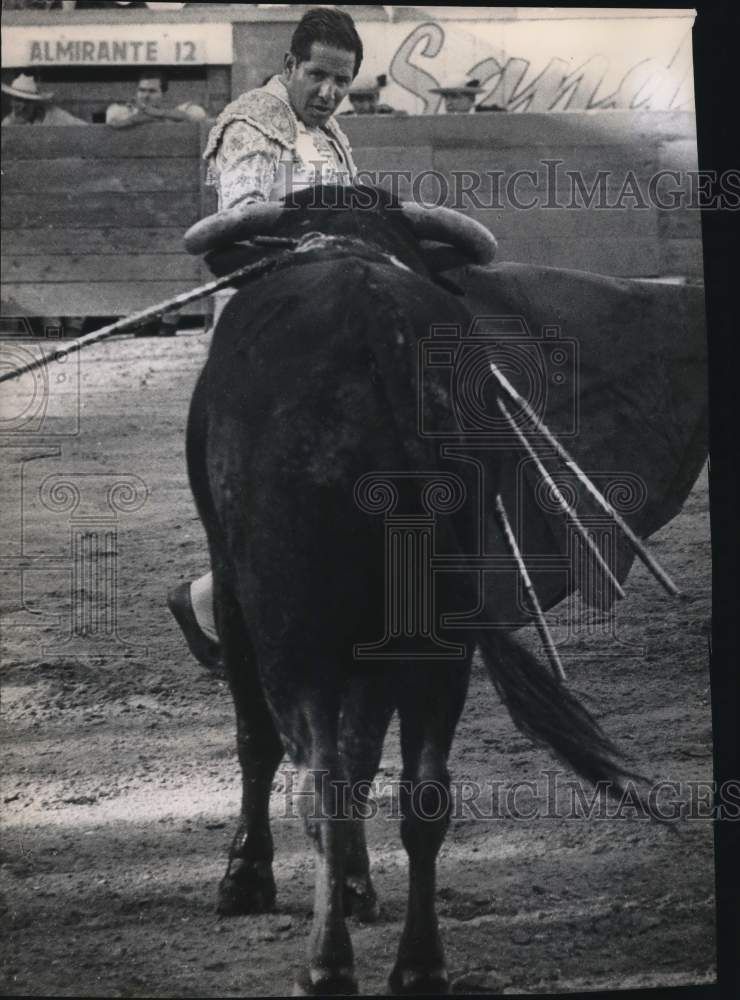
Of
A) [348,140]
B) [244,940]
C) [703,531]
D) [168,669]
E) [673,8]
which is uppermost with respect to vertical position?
[673,8]

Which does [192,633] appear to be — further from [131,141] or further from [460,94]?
[460,94]

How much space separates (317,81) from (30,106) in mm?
807

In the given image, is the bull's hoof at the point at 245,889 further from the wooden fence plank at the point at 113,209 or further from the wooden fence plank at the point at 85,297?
the wooden fence plank at the point at 113,209

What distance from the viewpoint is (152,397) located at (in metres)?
3.60

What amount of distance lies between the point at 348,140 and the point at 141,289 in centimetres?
69

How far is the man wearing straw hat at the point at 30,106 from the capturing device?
3.67 meters

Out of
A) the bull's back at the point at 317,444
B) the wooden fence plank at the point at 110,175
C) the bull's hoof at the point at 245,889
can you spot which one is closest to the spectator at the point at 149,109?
the wooden fence plank at the point at 110,175

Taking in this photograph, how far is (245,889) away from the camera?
Answer: 336cm

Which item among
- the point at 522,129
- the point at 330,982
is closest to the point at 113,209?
the point at 522,129

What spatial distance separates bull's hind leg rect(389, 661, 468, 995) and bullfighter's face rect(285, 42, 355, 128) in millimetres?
1462

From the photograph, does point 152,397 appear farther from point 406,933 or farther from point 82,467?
point 406,933

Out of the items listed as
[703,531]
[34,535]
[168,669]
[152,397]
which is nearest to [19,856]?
[168,669]

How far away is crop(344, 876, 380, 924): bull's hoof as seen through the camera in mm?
3271

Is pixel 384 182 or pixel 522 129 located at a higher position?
pixel 522 129
